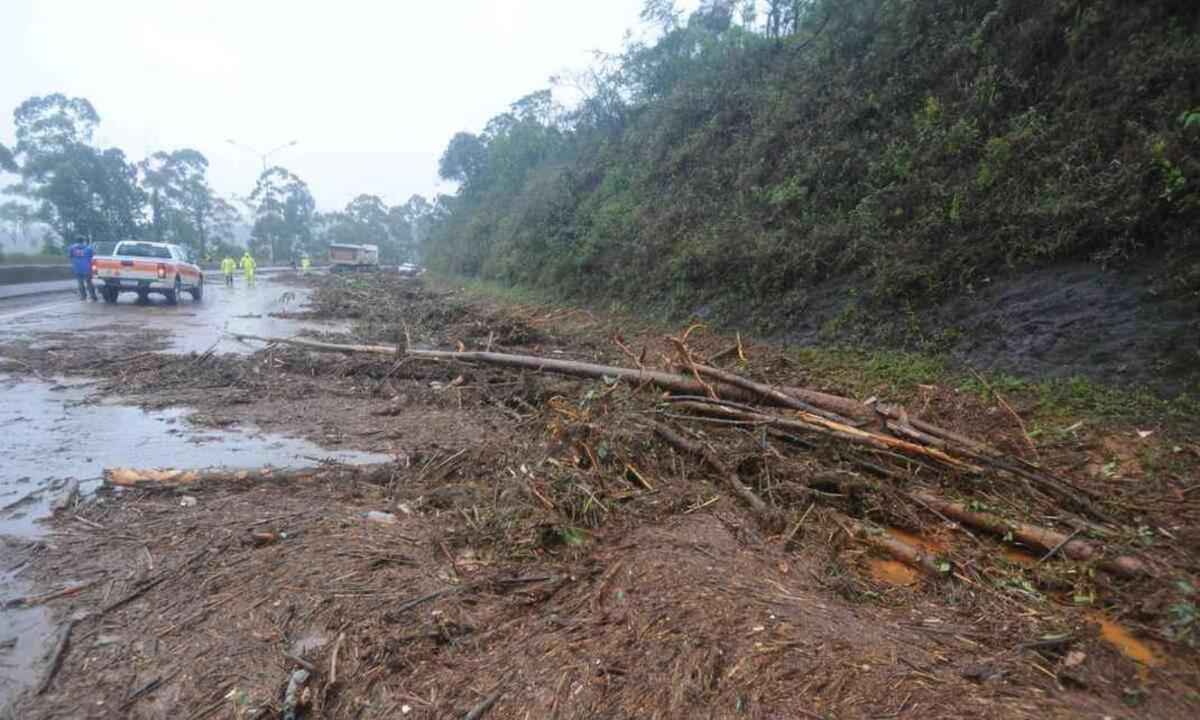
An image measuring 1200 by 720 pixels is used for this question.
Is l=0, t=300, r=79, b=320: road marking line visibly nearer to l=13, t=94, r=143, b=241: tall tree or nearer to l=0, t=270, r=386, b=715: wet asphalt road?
l=0, t=270, r=386, b=715: wet asphalt road

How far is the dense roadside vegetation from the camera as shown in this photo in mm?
6398

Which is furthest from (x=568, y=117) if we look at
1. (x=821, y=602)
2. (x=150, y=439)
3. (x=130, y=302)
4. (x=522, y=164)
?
(x=821, y=602)

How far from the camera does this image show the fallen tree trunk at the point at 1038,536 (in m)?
3.27

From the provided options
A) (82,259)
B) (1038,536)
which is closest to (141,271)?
(82,259)

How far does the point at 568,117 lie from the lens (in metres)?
33.7

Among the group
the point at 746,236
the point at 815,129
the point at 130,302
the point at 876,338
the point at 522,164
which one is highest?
the point at 522,164

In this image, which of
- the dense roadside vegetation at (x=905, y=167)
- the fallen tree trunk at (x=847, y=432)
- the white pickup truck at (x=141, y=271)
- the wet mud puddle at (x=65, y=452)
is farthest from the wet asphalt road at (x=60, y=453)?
the white pickup truck at (x=141, y=271)

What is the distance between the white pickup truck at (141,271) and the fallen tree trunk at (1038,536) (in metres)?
17.9

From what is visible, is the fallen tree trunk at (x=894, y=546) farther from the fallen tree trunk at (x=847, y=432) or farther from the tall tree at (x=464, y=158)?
the tall tree at (x=464, y=158)

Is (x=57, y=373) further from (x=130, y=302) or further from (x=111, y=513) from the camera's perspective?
(x=130, y=302)

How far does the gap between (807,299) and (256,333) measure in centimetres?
1035

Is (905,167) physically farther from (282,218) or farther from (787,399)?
(282,218)

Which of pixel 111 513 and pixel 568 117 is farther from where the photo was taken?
pixel 568 117

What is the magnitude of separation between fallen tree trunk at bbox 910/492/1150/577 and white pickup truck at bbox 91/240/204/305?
17.9 metres
